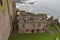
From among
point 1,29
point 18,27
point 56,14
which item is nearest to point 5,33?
point 1,29

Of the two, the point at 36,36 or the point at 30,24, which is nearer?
the point at 36,36

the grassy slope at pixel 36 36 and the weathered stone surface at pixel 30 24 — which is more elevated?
the weathered stone surface at pixel 30 24

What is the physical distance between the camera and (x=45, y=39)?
29641mm

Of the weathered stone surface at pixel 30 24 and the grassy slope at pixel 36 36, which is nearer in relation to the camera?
the grassy slope at pixel 36 36

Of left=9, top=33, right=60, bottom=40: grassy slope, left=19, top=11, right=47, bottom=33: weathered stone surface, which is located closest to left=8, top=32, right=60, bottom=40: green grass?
left=9, top=33, right=60, bottom=40: grassy slope

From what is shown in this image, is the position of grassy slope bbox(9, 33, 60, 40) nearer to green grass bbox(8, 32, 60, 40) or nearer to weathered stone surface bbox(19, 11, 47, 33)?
green grass bbox(8, 32, 60, 40)

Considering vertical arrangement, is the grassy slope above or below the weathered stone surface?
below

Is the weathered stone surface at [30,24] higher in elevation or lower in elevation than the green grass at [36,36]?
higher

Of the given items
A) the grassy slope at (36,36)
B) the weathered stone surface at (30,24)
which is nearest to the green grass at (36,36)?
the grassy slope at (36,36)

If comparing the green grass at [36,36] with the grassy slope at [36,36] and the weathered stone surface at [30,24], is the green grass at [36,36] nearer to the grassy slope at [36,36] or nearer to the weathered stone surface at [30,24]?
the grassy slope at [36,36]

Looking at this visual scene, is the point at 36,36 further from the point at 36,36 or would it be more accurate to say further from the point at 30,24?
the point at 30,24

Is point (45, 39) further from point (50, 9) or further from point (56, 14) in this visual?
point (50, 9)

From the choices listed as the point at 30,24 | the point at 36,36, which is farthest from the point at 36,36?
the point at 30,24

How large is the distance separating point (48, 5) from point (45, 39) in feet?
142
